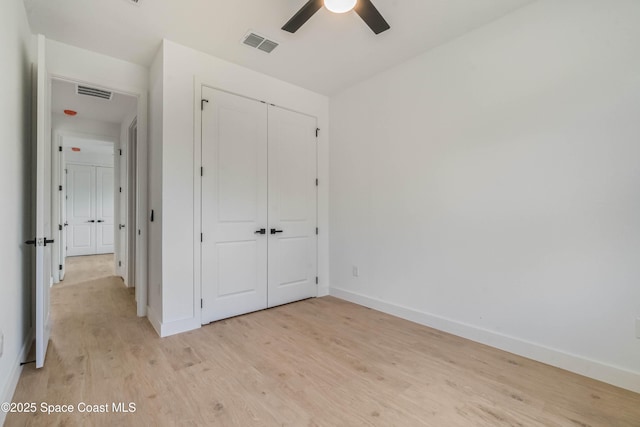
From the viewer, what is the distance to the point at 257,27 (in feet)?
8.39

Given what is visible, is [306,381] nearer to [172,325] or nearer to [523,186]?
[172,325]

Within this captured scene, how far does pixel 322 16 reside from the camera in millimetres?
2424

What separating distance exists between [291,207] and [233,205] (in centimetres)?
79

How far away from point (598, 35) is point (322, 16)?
2003 millimetres

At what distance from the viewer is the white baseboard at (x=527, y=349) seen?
6.37ft

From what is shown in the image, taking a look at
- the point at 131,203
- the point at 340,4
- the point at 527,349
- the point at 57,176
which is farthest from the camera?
the point at 57,176

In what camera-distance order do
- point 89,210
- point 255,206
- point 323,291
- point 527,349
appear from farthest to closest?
point 89,210 < point 323,291 < point 255,206 < point 527,349

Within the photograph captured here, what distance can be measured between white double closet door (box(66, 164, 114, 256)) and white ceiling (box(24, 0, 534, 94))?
21.3 ft

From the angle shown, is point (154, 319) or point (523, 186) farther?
point (154, 319)

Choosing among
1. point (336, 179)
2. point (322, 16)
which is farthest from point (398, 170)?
point (322, 16)

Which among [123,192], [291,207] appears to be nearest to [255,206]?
[291,207]

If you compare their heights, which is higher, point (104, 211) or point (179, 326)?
point (104, 211)

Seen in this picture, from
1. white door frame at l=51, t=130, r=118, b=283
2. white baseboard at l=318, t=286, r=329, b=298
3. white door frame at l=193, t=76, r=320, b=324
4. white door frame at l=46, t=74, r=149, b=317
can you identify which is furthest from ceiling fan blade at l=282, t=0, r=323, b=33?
white door frame at l=51, t=130, r=118, b=283

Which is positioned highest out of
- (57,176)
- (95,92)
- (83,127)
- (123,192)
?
(95,92)
